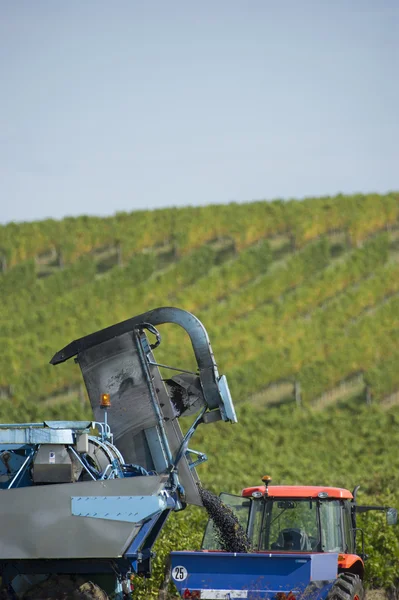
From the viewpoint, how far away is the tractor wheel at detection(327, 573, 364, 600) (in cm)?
816

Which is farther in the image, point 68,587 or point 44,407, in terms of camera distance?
point 44,407

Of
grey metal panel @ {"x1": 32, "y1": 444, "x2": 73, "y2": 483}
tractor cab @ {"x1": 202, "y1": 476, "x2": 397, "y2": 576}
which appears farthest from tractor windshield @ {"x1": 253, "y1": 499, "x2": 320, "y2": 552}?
grey metal panel @ {"x1": 32, "y1": 444, "x2": 73, "y2": 483}

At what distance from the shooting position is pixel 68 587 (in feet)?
26.6

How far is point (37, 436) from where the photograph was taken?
824 cm

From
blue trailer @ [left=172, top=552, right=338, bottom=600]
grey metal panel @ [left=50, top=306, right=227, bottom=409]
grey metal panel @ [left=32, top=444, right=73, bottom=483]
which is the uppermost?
grey metal panel @ [left=50, top=306, right=227, bottom=409]

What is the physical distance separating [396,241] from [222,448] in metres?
22.2

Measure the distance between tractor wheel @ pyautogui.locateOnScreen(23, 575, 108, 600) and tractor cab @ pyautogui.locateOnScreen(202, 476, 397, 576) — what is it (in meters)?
2.00

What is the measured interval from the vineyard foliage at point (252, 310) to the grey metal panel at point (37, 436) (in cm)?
1406

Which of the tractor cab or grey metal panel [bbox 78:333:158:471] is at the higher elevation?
grey metal panel [bbox 78:333:158:471]

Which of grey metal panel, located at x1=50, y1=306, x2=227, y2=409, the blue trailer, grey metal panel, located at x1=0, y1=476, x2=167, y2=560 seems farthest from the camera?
grey metal panel, located at x1=50, y1=306, x2=227, y2=409

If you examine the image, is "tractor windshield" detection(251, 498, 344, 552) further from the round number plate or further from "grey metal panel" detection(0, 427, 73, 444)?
"grey metal panel" detection(0, 427, 73, 444)

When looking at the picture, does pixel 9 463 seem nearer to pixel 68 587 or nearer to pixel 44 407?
pixel 68 587

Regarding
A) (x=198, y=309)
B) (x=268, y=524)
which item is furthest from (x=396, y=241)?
(x=268, y=524)

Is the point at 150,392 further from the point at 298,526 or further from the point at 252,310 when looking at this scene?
the point at 252,310
